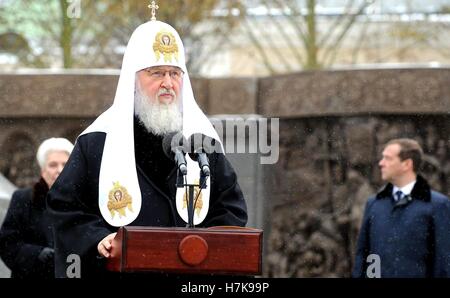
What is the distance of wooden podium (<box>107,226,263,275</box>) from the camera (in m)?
6.78

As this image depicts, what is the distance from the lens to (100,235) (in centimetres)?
769

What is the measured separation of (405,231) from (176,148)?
390cm

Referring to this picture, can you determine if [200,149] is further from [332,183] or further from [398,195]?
[332,183]

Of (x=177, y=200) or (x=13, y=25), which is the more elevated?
(x=13, y=25)

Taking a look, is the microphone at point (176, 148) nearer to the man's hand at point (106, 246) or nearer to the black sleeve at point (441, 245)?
the man's hand at point (106, 246)

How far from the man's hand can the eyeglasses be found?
0.89 metres

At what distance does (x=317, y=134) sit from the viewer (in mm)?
14000

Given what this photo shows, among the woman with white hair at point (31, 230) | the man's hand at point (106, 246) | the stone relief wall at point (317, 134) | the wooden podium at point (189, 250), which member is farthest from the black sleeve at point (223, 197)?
the stone relief wall at point (317, 134)

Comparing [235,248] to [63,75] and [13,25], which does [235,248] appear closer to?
[63,75]

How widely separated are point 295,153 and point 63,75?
82.8 inches

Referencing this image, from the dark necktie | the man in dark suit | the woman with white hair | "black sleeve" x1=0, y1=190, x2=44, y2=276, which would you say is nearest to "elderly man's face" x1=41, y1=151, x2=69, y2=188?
the woman with white hair

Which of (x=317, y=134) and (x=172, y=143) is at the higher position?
(x=317, y=134)

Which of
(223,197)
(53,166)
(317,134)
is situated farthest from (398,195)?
(223,197)

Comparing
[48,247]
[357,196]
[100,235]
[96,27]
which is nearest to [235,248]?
[100,235]
